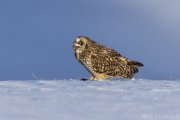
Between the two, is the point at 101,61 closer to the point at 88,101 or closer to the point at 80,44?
the point at 80,44

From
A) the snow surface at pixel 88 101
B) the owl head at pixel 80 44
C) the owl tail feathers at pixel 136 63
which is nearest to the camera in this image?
the snow surface at pixel 88 101

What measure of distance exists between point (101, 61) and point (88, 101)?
185 inches

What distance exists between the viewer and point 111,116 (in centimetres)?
1046

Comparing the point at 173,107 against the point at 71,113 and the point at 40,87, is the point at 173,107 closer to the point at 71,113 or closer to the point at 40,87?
the point at 71,113

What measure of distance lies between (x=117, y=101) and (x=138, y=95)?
2.18ft

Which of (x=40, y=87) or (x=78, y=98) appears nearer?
(x=78, y=98)

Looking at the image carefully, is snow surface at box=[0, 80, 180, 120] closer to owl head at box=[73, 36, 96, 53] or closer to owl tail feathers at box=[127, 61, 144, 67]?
owl head at box=[73, 36, 96, 53]

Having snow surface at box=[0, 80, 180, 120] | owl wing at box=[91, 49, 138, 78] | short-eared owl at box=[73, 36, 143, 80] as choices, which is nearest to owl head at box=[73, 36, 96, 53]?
short-eared owl at box=[73, 36, 143, 80]

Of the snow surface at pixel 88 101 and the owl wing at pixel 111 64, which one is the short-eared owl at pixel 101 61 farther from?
the snow surface at pixel 88 101

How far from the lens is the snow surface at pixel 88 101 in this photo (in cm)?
1050

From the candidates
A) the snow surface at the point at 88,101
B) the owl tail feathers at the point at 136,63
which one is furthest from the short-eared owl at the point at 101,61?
the snow surface at the point at 88,101

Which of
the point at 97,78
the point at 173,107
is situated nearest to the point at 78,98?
the point at 173,107

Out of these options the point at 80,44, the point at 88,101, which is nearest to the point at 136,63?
the point at 80,44

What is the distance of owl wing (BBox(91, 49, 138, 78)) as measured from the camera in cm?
1597
